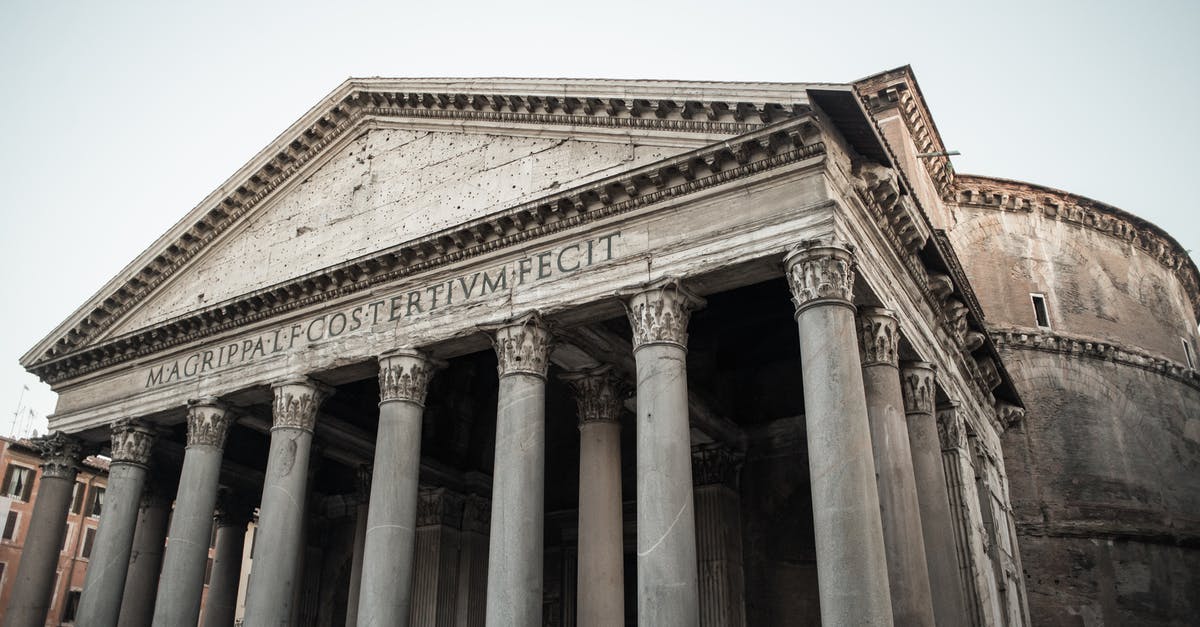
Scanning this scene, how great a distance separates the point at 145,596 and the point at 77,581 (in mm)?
14976

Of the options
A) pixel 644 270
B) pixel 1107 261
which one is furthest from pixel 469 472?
pixel 1107 261

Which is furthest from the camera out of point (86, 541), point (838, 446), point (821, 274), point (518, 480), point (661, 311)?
point (86, 541)

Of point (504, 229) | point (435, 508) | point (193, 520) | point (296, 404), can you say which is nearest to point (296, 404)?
point (296, 404)

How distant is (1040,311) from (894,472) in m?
10.3

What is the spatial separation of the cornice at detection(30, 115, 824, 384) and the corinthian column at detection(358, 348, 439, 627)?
130 centimetres

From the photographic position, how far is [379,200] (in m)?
13.0

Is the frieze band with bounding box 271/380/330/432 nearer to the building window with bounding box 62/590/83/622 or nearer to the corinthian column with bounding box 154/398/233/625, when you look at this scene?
the corinthian column with bounding box 154/398/233/625

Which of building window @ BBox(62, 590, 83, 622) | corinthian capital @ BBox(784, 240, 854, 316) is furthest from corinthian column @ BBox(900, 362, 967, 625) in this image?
building window @ BBox(62, 590, 83, 622)

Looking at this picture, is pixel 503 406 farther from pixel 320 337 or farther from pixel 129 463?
pixel 129 463

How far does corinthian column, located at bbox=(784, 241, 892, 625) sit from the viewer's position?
25.4 ft

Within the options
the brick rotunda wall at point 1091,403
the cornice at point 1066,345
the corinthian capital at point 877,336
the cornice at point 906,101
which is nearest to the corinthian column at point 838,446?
the corinthian capital at point 877,336

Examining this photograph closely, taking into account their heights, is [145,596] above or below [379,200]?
below

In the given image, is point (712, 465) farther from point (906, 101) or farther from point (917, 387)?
point (906, 101)

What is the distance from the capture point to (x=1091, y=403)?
17578mm
